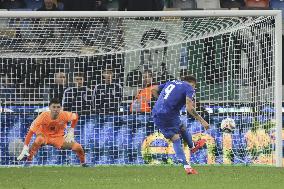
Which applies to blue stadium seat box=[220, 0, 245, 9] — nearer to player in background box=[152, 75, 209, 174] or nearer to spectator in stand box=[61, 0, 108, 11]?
spectator in stand box=[61, 0, 108, 11]

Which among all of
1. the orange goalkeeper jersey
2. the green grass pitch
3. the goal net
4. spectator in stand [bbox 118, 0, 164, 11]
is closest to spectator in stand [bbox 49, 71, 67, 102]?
the goal net

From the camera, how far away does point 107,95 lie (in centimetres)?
1967

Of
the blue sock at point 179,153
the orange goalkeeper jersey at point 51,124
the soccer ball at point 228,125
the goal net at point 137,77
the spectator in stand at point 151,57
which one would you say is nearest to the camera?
the blue sock at point 179,153

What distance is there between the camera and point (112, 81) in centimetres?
1964

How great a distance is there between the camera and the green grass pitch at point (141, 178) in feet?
44.3

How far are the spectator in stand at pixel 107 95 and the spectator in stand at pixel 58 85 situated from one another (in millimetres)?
642

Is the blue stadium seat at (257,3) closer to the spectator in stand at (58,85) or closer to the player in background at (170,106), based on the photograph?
the spectator in stand at (58,85)

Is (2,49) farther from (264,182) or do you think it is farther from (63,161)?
(264,182)

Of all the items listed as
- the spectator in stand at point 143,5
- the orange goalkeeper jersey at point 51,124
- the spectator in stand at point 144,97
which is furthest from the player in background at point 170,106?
the spectator in stand at point 143,5

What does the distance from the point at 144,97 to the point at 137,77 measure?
20.7 inches

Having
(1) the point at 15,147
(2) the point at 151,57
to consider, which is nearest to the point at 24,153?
(1) the point at 15,147

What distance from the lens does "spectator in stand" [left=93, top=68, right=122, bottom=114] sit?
1959 centimetres

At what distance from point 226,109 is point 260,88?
2.56ft

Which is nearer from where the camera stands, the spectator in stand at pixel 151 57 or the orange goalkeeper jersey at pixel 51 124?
the spectator in stand at pixel 151 57
